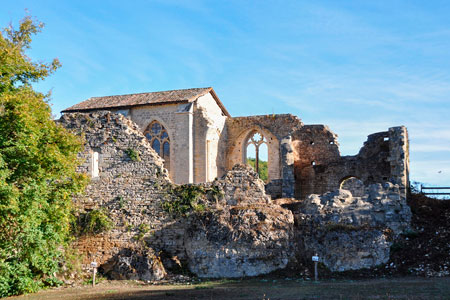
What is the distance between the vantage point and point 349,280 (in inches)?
549

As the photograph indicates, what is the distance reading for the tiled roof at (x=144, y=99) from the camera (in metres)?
25.5

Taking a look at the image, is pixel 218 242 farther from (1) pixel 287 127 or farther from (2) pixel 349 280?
(1) pixel 287 127

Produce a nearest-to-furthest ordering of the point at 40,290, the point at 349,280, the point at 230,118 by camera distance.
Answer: the point at 349,280
the point at 40,290
the point at 230,118

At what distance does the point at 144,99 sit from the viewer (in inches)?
1037

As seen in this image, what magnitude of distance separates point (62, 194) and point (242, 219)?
5635 mm

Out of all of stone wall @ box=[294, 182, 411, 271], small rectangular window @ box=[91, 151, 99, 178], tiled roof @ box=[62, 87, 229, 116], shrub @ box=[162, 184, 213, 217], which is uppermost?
tiled roof @ box=[62, 87, 229, 116]

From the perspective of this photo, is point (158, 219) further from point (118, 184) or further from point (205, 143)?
point (205, 143)

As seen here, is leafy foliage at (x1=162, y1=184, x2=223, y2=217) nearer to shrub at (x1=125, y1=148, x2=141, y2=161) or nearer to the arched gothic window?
shrub at (x1=125, y1=148, x2=141, y2=161)

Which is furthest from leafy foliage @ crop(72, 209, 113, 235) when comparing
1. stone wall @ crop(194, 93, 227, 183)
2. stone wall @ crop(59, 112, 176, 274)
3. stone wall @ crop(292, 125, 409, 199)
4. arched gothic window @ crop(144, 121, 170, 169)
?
stone wall @ crop(292, 125, 409, 199)

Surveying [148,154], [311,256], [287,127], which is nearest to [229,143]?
[287,127]

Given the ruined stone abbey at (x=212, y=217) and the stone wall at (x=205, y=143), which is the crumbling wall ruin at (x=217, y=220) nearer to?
the ruined stone abbey at (x=212, y=217)

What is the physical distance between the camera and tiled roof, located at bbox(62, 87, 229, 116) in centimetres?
2555

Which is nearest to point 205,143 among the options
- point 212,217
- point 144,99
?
point 144,99

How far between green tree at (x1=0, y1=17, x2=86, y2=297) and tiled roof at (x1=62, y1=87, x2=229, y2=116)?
9783 mm
